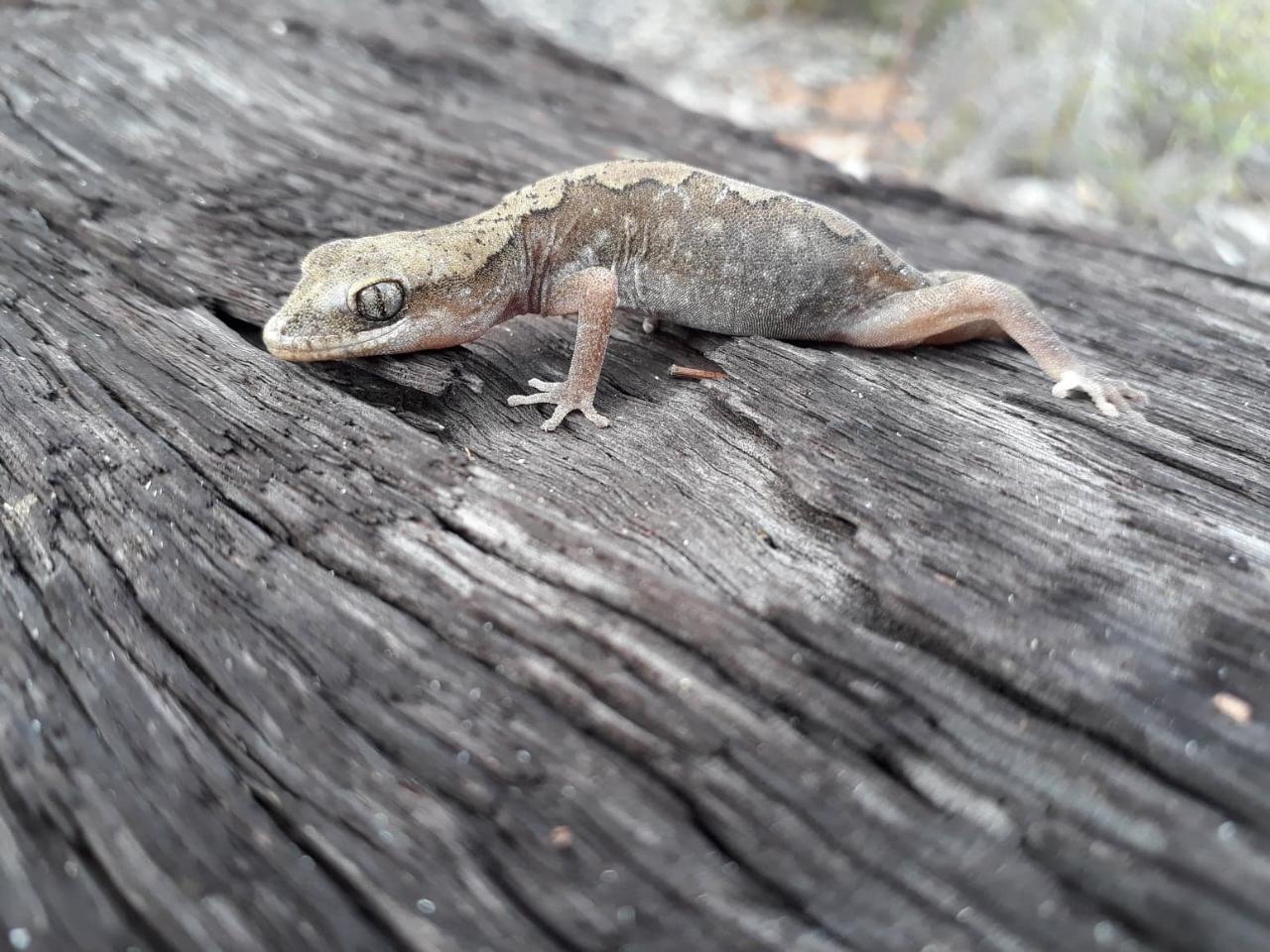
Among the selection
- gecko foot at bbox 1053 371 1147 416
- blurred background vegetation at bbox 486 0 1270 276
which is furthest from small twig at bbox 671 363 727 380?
blurred background vegetation at bbox 486 0 1270 276

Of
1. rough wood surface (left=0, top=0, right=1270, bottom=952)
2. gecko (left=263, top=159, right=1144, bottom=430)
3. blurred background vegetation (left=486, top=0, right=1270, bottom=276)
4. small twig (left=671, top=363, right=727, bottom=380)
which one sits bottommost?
rough wood surface (left=0, top=0, right=1270, bottom=952)

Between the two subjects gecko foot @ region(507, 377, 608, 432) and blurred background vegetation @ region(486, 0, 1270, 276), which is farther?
blurred background vegetation @ region(486, 0, 1270, 276)

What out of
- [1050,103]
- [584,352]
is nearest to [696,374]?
[584,352]

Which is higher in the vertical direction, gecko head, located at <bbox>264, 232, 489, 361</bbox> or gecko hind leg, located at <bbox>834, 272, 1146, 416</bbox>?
gecko hind leg, located at <bbox>834, 272, 1146, 416</bbox>

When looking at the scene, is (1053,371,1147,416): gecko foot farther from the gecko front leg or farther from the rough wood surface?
the gecko front leg

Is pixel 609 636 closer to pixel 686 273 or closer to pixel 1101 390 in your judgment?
pixel 686 273

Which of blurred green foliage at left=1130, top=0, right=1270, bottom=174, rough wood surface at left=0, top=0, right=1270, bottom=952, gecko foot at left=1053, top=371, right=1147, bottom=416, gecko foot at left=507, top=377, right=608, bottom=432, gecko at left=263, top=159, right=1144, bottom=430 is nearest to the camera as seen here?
rough wood surface at left=0, top=0, right=1270, bottom=952

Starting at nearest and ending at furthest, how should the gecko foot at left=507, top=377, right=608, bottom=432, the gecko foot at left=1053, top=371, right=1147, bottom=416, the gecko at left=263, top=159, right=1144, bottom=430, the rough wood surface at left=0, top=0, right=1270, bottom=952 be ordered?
the rough wood surface at left=0, top=0, right=1270, bottom=952, the gecko foot at left=507, top=377, right=608, bottom=432, the gecko foot at left=1053, top=371, right=1147, bottom=416, the gecko at left=263, top=159, right=1144, bottom=430

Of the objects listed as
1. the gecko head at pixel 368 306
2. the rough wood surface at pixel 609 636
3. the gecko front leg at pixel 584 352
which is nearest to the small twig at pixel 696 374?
the rough wood surface at pixel 609 636
